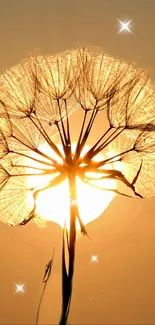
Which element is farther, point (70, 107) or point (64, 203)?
point (64, 203)

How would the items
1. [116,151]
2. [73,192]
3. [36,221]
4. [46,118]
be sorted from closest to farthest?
[73,192] < [46,118] < [116,151] < [36,221]

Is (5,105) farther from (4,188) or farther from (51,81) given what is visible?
(4,188)

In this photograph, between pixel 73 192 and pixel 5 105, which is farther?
pixel 5 105

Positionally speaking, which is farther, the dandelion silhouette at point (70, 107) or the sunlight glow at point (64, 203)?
the sunlight glow at point (64, 203)

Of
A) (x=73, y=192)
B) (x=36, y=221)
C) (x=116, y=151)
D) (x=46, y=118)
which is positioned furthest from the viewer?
(x=36, y=221)

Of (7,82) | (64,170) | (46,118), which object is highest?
(7,82)

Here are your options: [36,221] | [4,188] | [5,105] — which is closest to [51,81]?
[5,105]

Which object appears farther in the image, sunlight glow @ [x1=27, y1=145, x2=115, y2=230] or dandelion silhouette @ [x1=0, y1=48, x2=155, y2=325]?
sunlight glow @ [x1=27, y1=145, x2=115, y2=230]

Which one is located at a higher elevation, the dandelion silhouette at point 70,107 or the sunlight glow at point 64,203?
the dandelion silhouette at point 70,107

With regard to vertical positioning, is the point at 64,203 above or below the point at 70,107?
below

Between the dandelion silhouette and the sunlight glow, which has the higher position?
the dandelion silhouette

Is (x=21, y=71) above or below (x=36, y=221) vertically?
above
